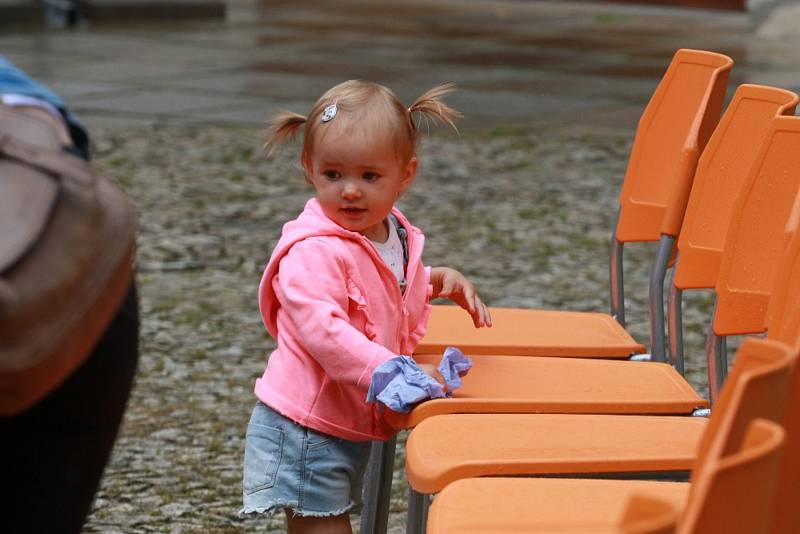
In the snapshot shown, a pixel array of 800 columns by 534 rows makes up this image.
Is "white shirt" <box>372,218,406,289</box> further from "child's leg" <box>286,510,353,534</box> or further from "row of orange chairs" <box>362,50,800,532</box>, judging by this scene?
"child's leg" <box>286,510,353,534</box>

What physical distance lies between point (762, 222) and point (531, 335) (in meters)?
0.65

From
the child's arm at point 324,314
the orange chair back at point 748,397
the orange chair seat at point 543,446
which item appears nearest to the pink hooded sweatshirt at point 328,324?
the child's arm at point 324,314

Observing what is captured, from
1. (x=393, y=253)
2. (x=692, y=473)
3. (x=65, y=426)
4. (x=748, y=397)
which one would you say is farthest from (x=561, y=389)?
(x=748, y=397)

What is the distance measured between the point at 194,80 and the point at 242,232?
16.9ft

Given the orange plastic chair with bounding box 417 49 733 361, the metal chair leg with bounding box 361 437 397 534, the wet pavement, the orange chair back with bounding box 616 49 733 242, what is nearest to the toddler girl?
the metal chair leg with bounding box 361 437 397 534

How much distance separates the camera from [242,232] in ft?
21.4

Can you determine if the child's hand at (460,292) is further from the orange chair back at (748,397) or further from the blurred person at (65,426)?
the orange chair back at (748,397)

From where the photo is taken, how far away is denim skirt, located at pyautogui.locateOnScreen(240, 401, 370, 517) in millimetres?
2715

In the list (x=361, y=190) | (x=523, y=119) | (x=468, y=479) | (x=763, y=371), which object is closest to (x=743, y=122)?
(x=361, y=190)

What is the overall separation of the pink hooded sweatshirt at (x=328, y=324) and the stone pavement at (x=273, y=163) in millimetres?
894

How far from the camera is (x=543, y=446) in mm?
2457

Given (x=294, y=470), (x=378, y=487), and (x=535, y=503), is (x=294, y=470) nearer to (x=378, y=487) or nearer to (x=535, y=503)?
(x=378, y=487)

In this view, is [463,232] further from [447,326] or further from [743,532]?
[743,532]

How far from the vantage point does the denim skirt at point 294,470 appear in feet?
8.91
